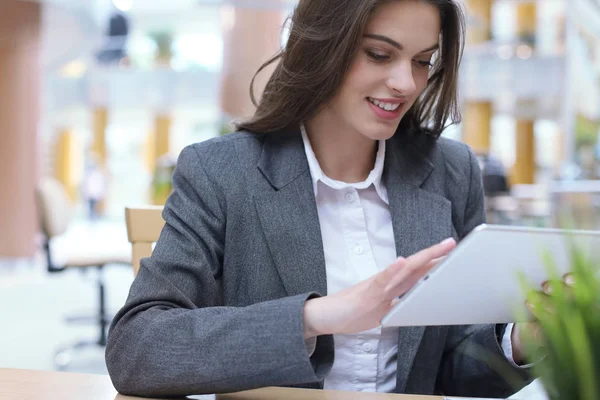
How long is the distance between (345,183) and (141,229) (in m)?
0.51

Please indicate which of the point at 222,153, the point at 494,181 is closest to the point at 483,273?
the point at 222,153

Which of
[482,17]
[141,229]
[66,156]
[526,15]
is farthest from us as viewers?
[66,156]

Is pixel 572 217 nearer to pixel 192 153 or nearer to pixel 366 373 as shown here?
pixel 366 373

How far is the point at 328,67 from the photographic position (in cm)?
139

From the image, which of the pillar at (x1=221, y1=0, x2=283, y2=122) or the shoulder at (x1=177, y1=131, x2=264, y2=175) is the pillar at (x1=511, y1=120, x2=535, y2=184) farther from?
the shoulder at (x1=177, y1=131, x2=264, y2=175)

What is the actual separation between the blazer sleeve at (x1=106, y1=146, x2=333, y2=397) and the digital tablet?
6.3 inches

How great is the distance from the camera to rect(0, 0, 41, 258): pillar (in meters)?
8.88

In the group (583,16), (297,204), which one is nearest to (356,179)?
(297,204)

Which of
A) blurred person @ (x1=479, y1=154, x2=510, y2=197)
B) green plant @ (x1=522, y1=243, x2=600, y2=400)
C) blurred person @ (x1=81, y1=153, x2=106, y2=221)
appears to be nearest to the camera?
green plant @ (x1=522, y1=243, x2=600, y2=400)

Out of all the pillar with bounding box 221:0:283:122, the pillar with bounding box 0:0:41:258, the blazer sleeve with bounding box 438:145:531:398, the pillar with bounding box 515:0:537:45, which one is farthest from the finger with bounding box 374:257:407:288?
the pillar with bounding box 515:0:537:45

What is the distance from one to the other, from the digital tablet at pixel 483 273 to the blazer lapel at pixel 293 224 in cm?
40

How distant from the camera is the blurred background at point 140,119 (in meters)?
5.07

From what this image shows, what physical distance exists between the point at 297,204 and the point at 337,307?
0.42m

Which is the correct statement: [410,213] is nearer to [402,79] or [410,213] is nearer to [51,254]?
[402,79]
